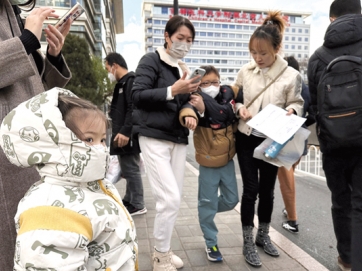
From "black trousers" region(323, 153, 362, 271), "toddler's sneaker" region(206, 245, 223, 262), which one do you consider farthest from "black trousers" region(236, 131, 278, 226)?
"black trousers" region(323, 153, 362, 271)

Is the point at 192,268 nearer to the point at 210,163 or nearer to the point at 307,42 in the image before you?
the point at 210,163

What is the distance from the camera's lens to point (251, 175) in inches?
110

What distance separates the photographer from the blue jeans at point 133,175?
4.11 meters

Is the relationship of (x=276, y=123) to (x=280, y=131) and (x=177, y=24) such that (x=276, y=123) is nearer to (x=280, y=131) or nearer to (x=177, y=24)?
(x=280, y=131)

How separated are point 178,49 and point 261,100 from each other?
2.88 ft

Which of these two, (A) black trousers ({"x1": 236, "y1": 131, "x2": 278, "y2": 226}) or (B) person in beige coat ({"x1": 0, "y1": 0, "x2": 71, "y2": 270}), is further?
(A) black trousers ({"x1": 236, "y1": 131, "x2": 278, "y2": 226})

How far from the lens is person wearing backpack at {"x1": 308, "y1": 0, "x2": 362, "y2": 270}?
7.04ft

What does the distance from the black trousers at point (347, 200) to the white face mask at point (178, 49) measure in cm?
142

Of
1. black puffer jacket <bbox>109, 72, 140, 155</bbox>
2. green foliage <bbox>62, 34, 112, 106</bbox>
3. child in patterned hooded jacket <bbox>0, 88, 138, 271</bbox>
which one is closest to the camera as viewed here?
child in patterned hooded jacket <bbox>0, 88, 138, 271</bbox>

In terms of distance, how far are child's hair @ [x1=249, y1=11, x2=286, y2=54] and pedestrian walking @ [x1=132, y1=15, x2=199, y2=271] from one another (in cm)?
58

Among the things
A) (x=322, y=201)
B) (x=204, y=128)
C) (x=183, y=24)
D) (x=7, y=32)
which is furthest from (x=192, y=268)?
(x=322, y=201)

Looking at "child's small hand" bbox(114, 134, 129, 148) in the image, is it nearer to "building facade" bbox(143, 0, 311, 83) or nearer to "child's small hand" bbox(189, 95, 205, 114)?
"child's small hand" bbox(189, 95, 205, 114)

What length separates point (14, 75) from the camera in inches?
51.3

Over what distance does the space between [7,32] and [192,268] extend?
2.27m
